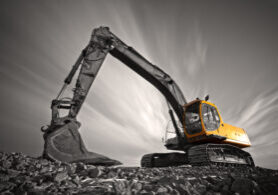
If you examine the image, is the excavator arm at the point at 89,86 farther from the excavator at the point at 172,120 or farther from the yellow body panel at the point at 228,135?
the yellow body panel at the point at 228,135

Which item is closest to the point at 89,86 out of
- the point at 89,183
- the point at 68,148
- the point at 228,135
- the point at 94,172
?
the point at 68,148

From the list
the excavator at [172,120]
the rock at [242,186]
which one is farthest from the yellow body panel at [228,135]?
the rock at [242,186]

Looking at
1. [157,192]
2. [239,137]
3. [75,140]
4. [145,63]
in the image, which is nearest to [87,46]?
[145,63]

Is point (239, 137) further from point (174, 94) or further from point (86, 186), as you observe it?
point (86, 186)

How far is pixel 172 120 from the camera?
702cm

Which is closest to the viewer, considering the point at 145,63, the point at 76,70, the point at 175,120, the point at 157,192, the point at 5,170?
the point at 157,192

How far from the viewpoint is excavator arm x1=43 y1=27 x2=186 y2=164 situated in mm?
3145

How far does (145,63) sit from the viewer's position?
6.54m

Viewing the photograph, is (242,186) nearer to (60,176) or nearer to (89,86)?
(60,176)

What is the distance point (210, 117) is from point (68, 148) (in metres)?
5.44

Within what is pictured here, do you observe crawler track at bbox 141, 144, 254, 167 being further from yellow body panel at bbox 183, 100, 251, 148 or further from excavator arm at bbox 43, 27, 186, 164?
excavator arm at bbox 43, 27, 186, 164

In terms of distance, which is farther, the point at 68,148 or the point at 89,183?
the point at 68,148

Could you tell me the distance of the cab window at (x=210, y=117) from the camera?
20.0 ft

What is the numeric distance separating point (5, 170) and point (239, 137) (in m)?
8.28
